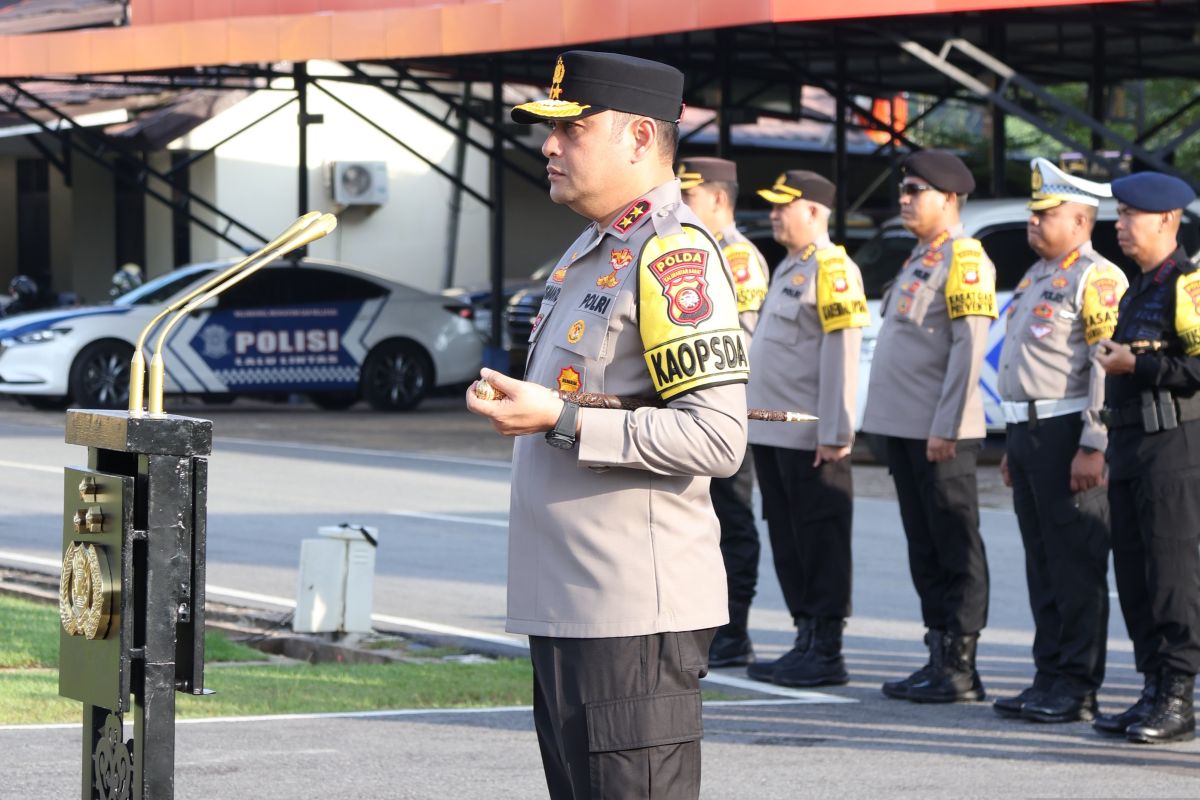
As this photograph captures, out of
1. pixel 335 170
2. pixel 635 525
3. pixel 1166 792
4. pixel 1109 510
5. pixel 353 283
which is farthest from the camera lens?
pixel 335 170

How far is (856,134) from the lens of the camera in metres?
37.2

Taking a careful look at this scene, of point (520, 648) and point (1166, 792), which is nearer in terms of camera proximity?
point (1166, 792)

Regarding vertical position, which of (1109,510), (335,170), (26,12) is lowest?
(1109,510)

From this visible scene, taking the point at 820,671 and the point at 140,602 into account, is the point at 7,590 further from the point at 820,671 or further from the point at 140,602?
the point at 140,602

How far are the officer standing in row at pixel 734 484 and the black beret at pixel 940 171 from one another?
89 centimetres

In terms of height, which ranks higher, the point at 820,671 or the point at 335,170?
the point at 335,170

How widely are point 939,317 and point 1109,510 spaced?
3.47 feet

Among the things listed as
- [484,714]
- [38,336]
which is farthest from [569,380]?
[38,336]

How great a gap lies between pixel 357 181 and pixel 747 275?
21.6 m

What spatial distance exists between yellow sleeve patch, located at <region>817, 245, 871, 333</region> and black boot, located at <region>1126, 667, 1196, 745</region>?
1.86m

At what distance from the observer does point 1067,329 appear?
7242 millimetres

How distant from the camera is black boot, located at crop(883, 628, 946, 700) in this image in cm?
763

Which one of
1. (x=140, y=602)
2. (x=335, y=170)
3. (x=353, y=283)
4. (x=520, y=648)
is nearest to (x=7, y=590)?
(x=520, y=648)

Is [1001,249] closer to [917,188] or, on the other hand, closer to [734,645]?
[734,645]
